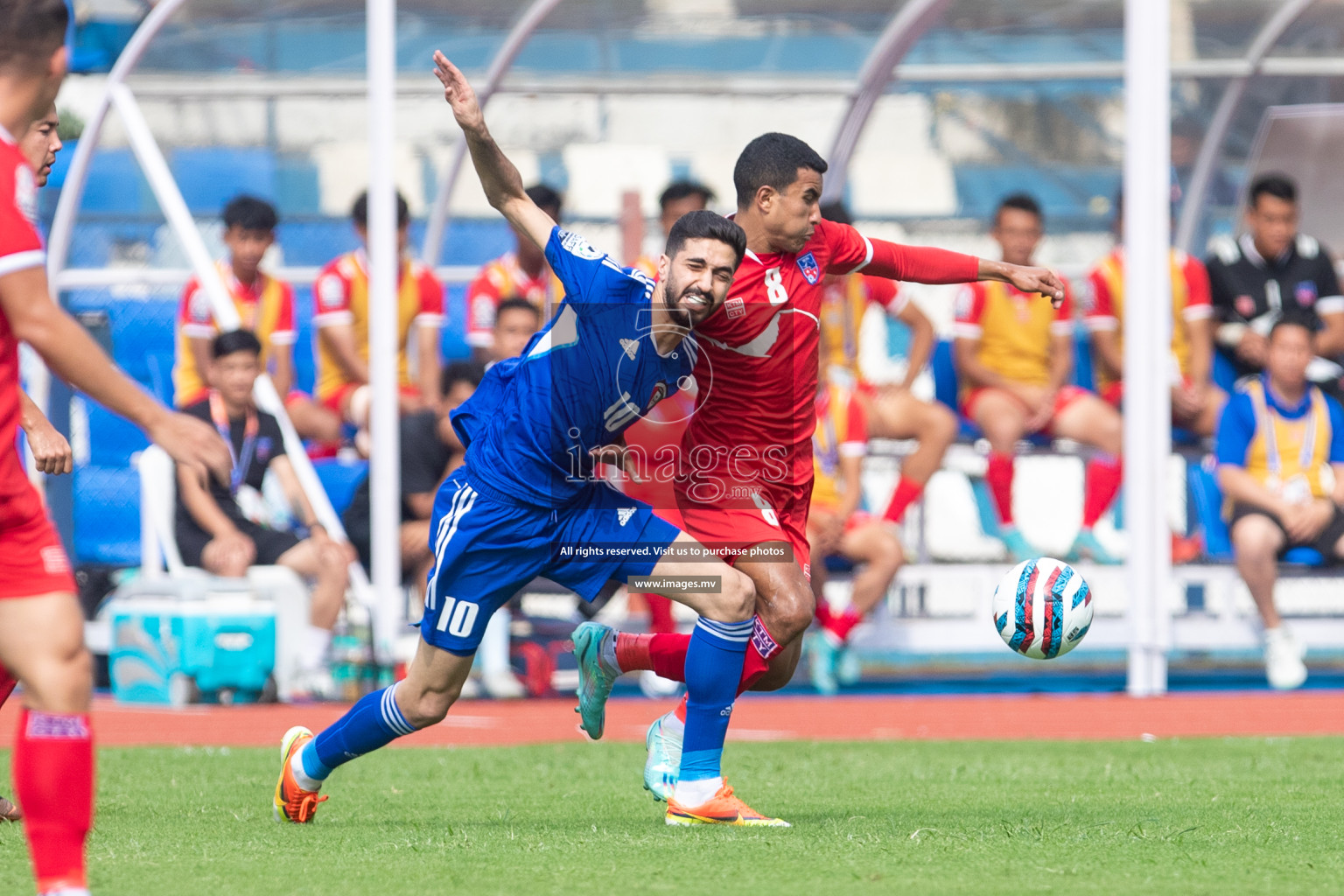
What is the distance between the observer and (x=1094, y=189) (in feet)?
40.9

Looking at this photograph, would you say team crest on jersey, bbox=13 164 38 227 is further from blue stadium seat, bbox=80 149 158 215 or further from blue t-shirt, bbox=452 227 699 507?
blue stadium seat, bbox=80 149 158 215

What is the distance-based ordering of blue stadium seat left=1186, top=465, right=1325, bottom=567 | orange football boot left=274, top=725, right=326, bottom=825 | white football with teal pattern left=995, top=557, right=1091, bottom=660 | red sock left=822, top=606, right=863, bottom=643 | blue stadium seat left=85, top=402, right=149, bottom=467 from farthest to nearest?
blue stadium seat left=85, top=402, right=149, bottom=467 < blue stadium seat left=1186, top=465, right=1325, bottom=567 < red sock left=822, top=606, right=863, bottom=643 < white football with teal pattern left=995, top=557, right=1091, bottom=660 < orange football boot left=274, top=725, right=326, bottom=825

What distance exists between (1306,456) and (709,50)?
4.70 m

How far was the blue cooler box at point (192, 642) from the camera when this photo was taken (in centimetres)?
938

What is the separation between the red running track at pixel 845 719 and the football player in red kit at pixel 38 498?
4.45 metres

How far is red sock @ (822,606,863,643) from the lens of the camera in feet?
33.6

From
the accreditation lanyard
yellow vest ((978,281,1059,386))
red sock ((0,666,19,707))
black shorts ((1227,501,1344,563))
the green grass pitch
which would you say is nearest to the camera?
the green grass pitch

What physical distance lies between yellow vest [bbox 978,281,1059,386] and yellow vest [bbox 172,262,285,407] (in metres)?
4.46

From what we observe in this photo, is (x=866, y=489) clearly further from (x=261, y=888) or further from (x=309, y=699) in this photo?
(x=261, y=888)

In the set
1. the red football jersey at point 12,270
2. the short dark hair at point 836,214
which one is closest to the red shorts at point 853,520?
the short dark hair at point 836,214

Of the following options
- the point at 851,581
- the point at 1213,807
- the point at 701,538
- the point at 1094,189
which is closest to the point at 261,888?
the point at 701,538

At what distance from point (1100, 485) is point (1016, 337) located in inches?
41.8

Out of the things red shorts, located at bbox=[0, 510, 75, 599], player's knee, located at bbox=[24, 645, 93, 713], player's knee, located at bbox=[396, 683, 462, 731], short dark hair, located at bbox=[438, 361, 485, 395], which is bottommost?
player's knee, located at bbox=[396, 683, 462, 731]

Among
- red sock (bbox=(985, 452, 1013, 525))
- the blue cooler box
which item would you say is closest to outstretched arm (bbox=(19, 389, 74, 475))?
the blue cooler box
